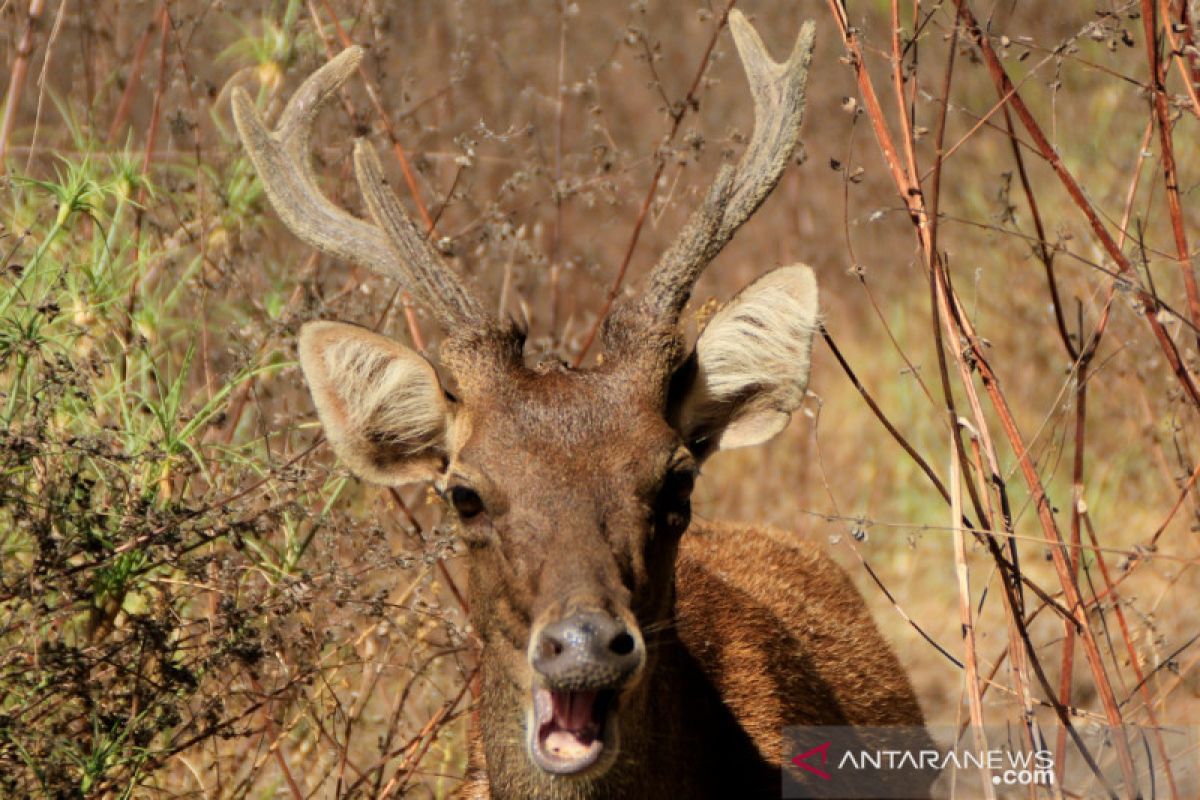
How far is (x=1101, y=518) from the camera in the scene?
324 inches

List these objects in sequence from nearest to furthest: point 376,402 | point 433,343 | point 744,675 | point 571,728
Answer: point 571,728, point 376,402, point 744,675, point 433,343

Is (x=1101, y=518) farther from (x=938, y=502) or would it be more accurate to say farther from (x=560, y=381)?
(x=560, y=381)

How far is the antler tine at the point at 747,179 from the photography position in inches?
172

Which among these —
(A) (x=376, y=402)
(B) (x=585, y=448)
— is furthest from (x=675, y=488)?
(A) (x=376, y=402)

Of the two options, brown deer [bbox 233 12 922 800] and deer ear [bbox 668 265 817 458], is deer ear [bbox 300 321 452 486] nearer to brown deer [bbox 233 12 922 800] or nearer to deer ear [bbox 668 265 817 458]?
brown deer [bbox 233 12 922 800]

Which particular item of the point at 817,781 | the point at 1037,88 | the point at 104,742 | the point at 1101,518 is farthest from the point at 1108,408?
the point at 104,742

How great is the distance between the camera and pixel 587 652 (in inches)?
139

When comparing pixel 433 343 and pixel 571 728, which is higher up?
pixel 433 343

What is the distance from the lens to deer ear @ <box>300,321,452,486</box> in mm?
4246

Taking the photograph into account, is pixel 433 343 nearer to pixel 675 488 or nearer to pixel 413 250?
pixel 413 250

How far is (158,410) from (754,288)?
1.84m

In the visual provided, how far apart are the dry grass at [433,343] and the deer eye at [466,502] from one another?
0.58 metres

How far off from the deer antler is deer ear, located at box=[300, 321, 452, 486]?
0.19 metres

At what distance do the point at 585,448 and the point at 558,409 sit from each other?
0.47ft
